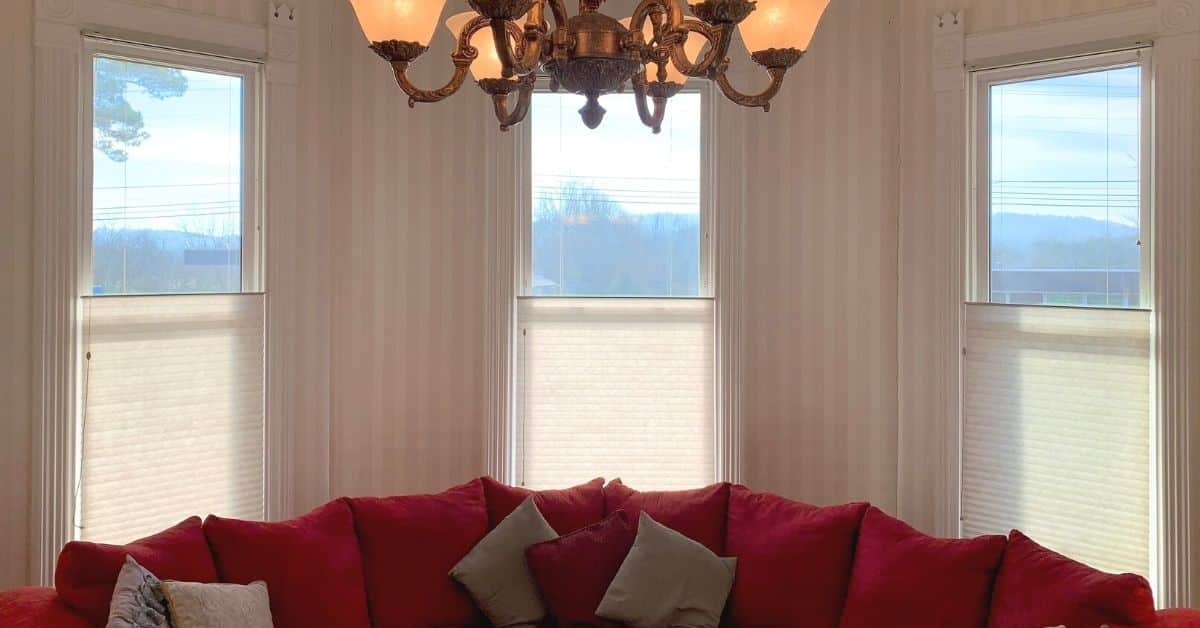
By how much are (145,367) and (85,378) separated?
200mm

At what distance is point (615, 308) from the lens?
3941 millimetres

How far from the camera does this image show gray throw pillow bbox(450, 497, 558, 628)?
3.17 meters

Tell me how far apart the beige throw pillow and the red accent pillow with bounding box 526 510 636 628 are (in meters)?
0.93

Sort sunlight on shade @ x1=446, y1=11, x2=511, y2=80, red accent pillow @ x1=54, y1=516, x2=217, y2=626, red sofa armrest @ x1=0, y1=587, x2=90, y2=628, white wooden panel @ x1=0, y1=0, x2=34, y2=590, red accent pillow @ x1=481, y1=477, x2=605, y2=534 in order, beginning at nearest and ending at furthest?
sunlight on shade @ x1=446, y1=11, x2=511, y2=80
red sofa armrest @ x1=0, y1=587, x2=90, y2=628
red accent pillow @ x1=54, y1=516, x2=217, y2=626
white wooden panel @ x1=0, y1=0, x2=34, y2=590
red accent pillow @ x1=481, y1=477, x2=605, y2=534

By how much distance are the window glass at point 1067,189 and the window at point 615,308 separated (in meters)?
1.21

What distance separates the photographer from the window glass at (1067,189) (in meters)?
3.26

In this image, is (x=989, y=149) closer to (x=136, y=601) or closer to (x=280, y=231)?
(x=280, y=231)

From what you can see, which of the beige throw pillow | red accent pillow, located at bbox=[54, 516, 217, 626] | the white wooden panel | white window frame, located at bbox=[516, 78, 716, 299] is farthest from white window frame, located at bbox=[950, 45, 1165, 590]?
the white wooden panel

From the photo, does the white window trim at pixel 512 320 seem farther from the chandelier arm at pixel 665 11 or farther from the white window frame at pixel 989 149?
the chandelier arm at pixel 665 11

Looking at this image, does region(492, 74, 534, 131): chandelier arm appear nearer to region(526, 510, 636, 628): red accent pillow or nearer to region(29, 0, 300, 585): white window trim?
region(526, 510, 636, 628): red accent pillow

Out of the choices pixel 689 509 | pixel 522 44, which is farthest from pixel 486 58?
pixel 689 509

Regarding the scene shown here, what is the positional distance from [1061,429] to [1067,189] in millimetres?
900

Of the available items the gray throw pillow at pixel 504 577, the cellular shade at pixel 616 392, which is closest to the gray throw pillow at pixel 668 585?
the gray throw pillow at pixel 504 577

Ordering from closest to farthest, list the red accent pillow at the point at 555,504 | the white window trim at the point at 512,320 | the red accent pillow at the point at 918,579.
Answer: the red accent pillow at the point at 918,579
the red accent pillow at the point at 555,504
the white window trim at the point at 512,320
